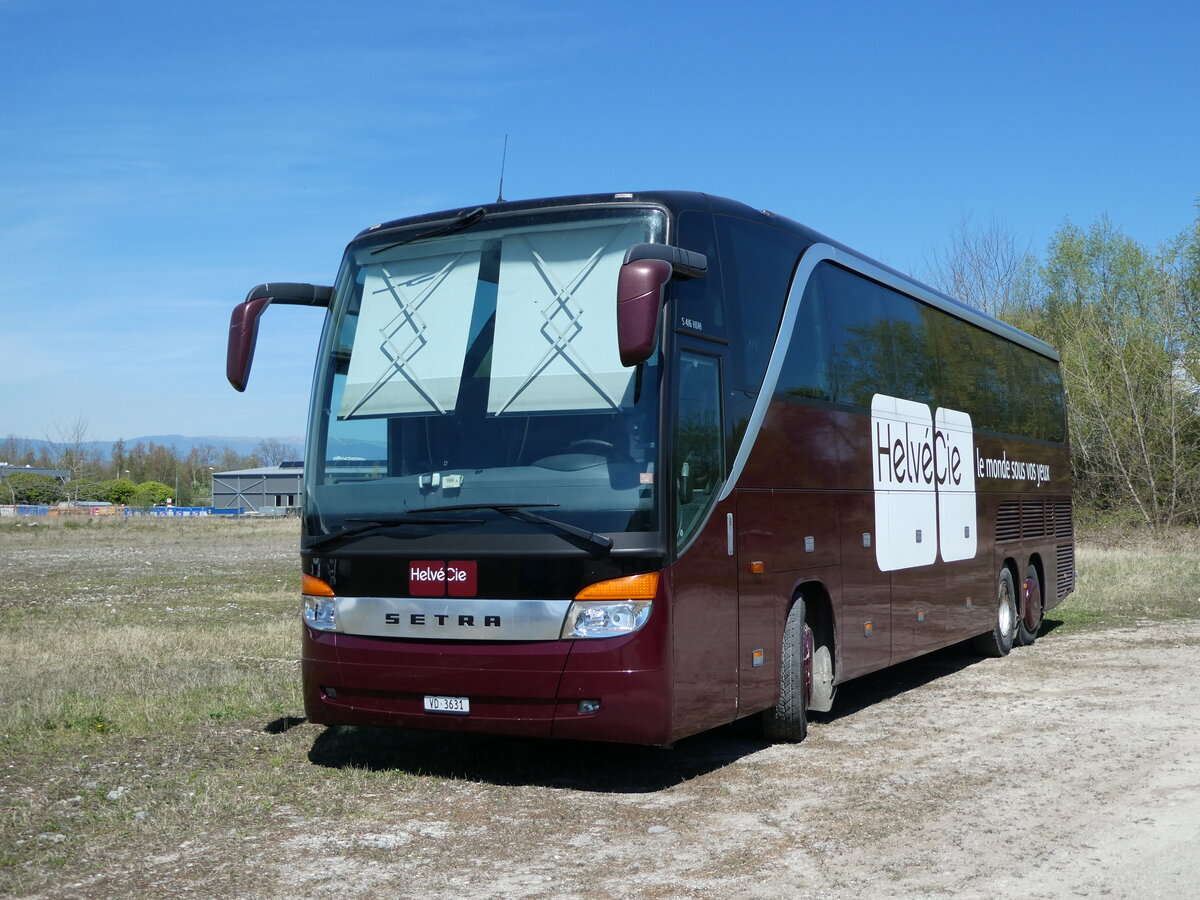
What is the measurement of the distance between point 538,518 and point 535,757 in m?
2.27

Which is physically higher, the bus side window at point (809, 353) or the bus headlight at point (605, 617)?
the bus side window at point (809, 353)

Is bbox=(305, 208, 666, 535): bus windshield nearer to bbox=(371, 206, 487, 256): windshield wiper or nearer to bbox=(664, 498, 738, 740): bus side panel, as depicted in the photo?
bbox=(371, 206, 487, 256): windshield wiper

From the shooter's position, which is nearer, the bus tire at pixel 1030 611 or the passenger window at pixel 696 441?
the passenger window at pixel 696 441

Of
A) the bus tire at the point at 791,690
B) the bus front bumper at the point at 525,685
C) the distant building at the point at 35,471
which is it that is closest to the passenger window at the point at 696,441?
the bus front bumper at the point at 525,685

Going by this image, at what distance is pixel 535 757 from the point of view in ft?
28.0

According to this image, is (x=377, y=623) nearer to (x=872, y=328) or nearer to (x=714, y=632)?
(x=714, y=632)

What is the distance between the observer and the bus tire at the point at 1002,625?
48.1 ft

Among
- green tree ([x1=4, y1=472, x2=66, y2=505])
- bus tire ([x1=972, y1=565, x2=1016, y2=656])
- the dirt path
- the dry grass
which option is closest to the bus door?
the dirt path

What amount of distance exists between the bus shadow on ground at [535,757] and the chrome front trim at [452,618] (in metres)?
1.00

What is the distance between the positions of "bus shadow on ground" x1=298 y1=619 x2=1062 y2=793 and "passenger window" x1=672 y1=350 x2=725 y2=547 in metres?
1.76

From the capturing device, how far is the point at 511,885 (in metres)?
5.48

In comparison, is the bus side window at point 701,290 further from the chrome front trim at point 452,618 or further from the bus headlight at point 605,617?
the chrome front trim at point 452,618

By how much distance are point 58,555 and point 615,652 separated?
1563 inches

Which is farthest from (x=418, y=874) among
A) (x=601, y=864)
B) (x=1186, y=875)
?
(x=1186, y=875)
